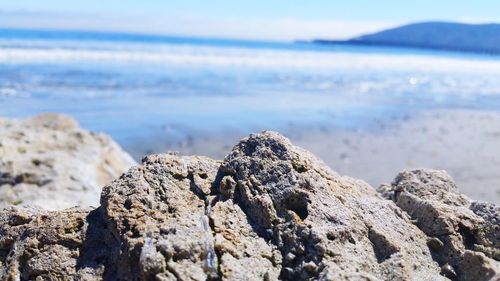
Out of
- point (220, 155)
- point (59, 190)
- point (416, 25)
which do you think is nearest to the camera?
point (59, 190)

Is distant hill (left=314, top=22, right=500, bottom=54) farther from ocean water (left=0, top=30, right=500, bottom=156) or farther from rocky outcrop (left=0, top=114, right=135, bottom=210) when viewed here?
rocky outcrop (left=0, top=114, right=135, bottom=210)

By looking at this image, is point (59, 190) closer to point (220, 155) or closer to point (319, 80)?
point (220, 155)

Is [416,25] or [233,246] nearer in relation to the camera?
[233,246]

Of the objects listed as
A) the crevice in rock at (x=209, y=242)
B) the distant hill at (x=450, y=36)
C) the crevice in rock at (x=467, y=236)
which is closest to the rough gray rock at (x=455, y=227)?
the crevice in rock at (x=467, y=236)

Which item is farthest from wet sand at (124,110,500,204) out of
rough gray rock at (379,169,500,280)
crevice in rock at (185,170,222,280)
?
crevice in rock at (185,170,222,280)

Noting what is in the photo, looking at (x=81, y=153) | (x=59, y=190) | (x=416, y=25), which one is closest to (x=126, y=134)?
(x=81, y=153)
